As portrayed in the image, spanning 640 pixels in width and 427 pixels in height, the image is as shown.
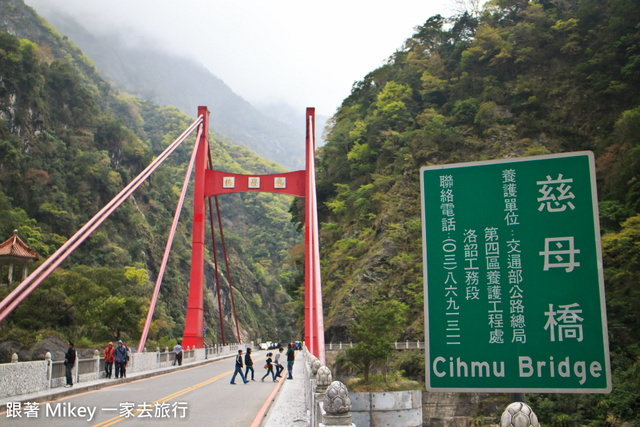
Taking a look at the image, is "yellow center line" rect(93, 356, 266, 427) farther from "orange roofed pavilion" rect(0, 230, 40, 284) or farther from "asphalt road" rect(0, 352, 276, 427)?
"orange roofed pavilion" rect(0, 230, 40, 284)

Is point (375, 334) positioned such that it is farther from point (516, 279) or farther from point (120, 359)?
point (516, 279)

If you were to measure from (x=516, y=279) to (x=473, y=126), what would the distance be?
3975 centimetres

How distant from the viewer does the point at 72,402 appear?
1101 centimetres

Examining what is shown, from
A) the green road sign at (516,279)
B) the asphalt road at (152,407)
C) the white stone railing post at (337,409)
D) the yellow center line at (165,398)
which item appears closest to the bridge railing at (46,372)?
the asphalt road at (152,407)

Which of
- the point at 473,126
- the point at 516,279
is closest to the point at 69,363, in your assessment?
the point at 516,279

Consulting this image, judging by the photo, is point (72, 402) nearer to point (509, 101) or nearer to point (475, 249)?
point (475, 249)

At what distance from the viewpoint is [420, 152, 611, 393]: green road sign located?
3.26m

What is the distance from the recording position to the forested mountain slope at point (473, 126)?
31433mm

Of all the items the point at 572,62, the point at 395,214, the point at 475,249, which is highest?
the point at 572,62

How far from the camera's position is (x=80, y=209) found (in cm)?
5091

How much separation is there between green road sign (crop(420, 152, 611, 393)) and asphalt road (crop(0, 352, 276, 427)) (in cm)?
631

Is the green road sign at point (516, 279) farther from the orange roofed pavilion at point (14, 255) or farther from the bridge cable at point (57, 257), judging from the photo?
the orange roofed pavilion at point (14, 255)

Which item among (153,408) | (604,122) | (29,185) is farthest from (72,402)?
(29,185)

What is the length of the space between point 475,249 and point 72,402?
33.9ft
